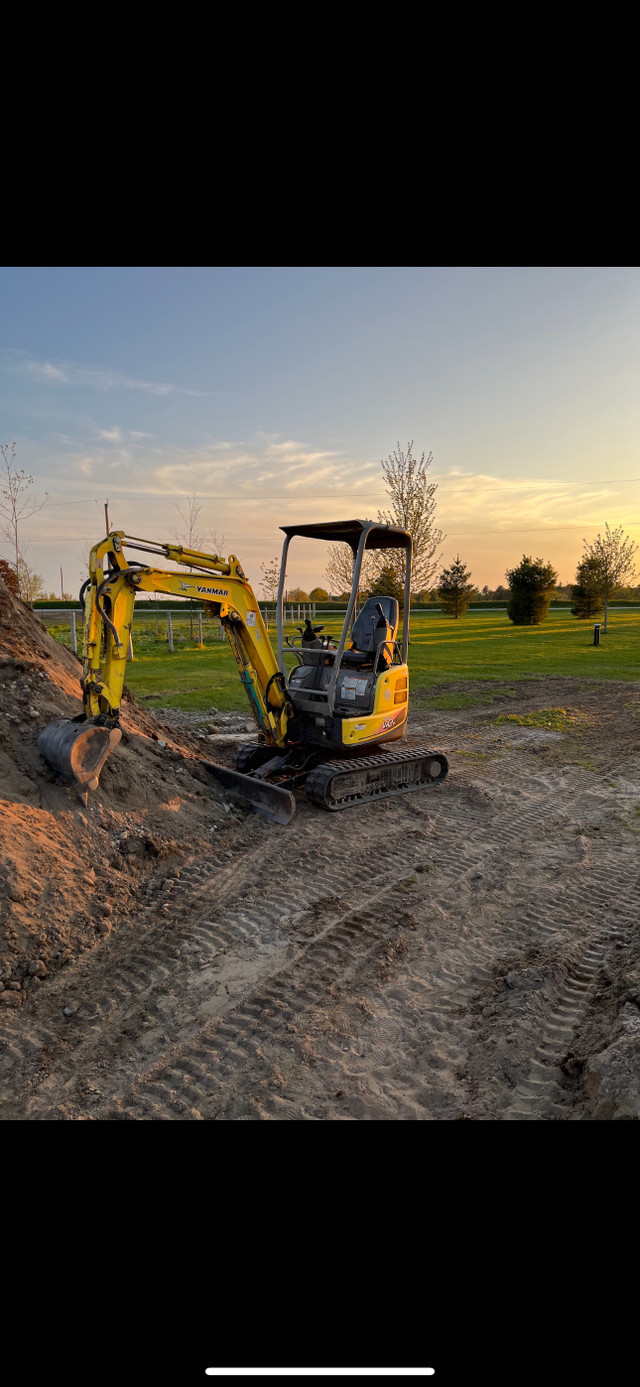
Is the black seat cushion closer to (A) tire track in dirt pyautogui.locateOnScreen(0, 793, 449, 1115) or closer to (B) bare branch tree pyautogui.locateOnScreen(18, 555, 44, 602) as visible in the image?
(A) tire track in dirt pyautogui.locateOnScreen(0, 793, 449, 1115)

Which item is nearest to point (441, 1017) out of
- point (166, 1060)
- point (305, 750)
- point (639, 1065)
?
point (639, 1065)

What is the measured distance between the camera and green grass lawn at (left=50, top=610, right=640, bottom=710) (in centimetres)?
1534

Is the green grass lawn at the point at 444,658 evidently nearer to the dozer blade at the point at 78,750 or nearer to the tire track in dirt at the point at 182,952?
the dozer blade at the point at 78,750

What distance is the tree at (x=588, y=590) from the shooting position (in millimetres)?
35656

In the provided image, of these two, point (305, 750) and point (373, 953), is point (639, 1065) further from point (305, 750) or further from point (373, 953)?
point (305, 750)

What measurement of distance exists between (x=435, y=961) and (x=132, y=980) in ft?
6.63

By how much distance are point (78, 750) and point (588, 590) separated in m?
35.4

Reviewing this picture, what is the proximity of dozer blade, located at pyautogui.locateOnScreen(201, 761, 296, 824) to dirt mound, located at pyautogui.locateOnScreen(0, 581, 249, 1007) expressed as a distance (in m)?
0.17

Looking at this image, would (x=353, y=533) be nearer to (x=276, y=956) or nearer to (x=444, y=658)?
(x=276, y=956)

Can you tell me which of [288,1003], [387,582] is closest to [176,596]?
[288,1003]

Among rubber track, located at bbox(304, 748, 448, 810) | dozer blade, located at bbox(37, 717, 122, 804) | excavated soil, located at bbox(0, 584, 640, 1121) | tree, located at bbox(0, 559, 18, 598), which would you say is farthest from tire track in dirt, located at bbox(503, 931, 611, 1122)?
tree, located at bbox(0, 559, 18, 598)

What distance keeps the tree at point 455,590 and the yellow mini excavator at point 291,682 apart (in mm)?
32522

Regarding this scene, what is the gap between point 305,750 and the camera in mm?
8617
